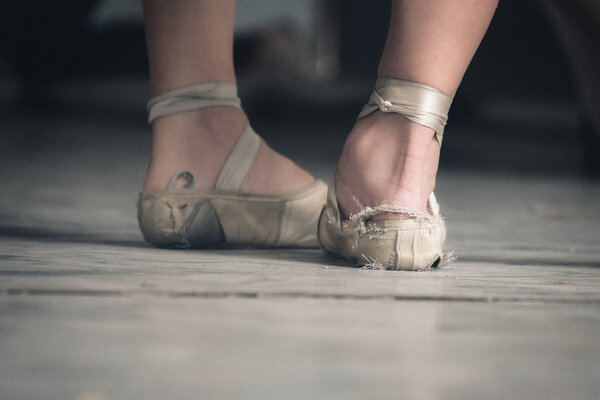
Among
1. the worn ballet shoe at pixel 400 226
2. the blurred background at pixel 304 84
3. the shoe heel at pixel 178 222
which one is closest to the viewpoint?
the worn ballet shoe at pixel 400 226

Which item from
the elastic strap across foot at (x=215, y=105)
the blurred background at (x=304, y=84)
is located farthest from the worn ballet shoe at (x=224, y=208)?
the blurred background at (x=304, y=84)

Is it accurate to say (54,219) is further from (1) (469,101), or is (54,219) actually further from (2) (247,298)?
(1) (469,101)

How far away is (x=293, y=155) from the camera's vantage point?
285 cm

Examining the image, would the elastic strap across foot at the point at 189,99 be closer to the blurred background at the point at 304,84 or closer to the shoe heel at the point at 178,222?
the shoe heel at the point at 178,222

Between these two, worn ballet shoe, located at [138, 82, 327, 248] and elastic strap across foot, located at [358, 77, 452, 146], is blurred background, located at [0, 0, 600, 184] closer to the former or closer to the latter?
worn ballet shoe, located at [138, 82, 327, 248]

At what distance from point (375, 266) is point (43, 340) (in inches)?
14.8

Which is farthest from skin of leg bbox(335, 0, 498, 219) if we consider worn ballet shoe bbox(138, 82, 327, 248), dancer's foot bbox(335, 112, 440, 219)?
worn ballet shoe bbox(138, 82, 327, 248)

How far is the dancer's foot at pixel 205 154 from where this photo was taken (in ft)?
2.87

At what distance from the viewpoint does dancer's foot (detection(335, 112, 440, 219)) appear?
0.76 metres

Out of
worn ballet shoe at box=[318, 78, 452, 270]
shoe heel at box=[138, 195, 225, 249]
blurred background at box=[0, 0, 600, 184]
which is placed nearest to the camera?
worn ballet shoe at box=[318, 78, 452, 270]

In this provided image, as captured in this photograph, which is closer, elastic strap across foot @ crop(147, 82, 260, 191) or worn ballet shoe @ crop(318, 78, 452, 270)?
worn ballet shoe @ crop(318, 78, 452, 270)

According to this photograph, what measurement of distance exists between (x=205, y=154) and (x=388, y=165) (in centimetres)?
22

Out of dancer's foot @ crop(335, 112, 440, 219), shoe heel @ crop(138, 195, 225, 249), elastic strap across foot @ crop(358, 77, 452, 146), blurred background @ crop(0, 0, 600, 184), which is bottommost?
shoe heel @ crop(138, 195, 225, 249)

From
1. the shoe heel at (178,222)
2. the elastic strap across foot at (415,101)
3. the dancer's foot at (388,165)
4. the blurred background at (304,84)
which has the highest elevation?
the blurred background at (304,84)
